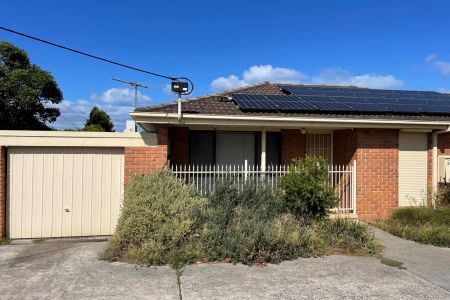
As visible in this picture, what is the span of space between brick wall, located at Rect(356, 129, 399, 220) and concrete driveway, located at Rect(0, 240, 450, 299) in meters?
3.27

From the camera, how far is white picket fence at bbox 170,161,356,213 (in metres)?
8.34

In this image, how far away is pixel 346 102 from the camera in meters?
10.5

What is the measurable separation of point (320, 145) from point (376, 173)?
6.16 ft

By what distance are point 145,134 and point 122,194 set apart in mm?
1409

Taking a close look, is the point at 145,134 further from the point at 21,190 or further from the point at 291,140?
the point at 291,140

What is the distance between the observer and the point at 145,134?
8.60 m

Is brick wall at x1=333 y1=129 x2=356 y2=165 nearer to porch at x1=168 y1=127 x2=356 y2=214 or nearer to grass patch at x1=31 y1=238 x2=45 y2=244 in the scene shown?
porch at x1=168 y1=127 x2=356 y2=214

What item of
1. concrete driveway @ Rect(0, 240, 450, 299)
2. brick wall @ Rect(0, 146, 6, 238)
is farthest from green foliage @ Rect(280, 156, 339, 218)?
brick wall @ Rect(0, 146, 6, 238)

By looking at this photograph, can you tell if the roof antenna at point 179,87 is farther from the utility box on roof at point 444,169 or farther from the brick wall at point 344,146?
the utility box on roof at point 444,169

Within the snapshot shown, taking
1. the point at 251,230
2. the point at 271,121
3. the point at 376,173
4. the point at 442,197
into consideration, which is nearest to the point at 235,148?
the point at 271,121

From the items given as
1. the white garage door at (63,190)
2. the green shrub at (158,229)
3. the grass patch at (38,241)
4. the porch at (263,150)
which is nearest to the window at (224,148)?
the porch at (263,150)

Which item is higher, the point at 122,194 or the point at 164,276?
the point at 122,194

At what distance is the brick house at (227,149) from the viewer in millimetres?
8281

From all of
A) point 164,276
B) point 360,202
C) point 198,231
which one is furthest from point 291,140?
point 164,276
